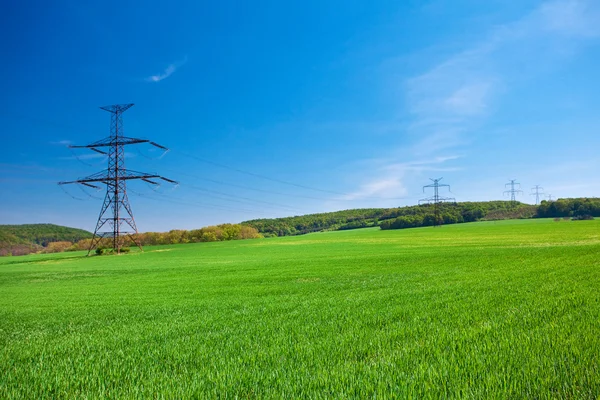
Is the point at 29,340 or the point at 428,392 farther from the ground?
the point at 428,392

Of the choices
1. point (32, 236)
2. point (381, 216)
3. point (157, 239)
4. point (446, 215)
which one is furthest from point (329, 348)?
point (381, 216)

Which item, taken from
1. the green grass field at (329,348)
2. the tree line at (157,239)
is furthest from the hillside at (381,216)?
the green grass field at (329,348)

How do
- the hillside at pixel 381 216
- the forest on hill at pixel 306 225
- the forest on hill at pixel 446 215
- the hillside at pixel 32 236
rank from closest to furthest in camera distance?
the hillside at pixel 32 236, the forest on hill at pixel 306 225, the forest on hill at pixel 446 215, the hillside at pixel 381 216

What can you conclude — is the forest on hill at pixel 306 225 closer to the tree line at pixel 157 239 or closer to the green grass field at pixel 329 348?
the tree line at pixel 157 239

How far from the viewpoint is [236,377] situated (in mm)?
4898

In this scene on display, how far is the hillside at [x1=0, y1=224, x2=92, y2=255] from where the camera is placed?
9550cm

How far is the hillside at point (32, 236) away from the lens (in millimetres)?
95500

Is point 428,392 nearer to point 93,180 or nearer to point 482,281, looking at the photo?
point 482,281

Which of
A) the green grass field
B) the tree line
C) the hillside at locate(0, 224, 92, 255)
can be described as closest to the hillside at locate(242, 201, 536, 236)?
the tree line

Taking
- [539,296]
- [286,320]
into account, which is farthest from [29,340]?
[539,296]

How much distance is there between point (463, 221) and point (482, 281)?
425ft

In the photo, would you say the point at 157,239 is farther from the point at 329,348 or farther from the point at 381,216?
the point at 329,348

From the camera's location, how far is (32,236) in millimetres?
123250

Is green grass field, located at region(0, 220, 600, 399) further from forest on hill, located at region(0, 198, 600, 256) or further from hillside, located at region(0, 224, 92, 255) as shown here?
hillside, located at region(0, 224, 92, 255)
